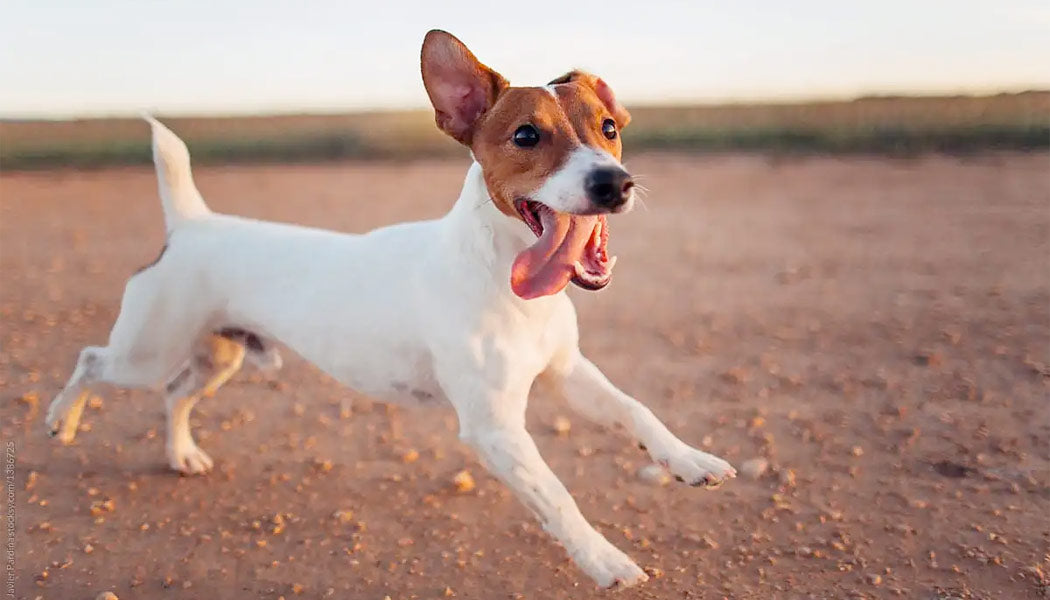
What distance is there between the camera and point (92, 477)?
16.1 feet

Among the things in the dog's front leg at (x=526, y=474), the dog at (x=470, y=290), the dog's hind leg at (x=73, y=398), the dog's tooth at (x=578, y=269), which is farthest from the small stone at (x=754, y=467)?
the dog's hind leg at (x=73, y=398)

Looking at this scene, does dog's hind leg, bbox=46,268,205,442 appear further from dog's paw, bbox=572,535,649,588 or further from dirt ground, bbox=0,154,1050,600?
dog's paw, bbox=572,535,649,588

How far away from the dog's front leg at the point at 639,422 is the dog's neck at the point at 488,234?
0.53 meters

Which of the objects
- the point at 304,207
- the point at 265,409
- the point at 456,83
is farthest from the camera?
the point at 304,207

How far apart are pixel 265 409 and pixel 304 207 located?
1060 cm

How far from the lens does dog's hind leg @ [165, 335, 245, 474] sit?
186 inches

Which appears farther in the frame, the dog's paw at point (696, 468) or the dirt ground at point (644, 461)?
the dirt ground at point (644, 461)

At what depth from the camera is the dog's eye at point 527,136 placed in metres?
3.29

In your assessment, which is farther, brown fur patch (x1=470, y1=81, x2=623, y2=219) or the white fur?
the white fur

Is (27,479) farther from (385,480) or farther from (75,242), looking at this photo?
(75,242)

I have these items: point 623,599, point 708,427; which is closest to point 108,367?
point 623,599

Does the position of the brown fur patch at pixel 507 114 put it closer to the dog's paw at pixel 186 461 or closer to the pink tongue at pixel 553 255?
the pink tongue at pixel 553 255

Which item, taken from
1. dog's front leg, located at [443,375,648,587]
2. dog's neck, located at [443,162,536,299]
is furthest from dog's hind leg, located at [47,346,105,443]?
dog's neck, located at [443,162,536,299]

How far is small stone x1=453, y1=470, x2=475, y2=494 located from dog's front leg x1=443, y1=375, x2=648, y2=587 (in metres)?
1.19
